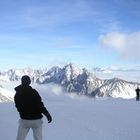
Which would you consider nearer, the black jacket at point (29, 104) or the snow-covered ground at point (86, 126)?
the black jacket at point (29, 104)

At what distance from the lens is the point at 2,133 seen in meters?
18.0

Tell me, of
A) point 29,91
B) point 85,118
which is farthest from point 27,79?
point 85,118

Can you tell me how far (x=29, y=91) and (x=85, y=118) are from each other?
11.6m

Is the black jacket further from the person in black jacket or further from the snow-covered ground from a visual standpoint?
the snow-covered ground

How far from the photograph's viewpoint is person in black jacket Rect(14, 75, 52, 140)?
11.6 meters

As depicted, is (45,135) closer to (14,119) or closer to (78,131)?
(78,131)

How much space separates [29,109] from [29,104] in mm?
154

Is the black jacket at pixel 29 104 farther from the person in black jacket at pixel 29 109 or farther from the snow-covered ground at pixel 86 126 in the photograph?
the snow-covered ground at pixel 86 126

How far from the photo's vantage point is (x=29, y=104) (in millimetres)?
11672

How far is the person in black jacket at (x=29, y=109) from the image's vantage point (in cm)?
1158

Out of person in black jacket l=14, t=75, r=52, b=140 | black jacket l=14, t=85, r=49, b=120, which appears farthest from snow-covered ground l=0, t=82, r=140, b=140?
black jacket l=14, t=85, r=49, b=120

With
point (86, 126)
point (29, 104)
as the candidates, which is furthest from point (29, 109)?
point (86, 126)

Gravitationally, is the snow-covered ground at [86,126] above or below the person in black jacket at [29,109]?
below

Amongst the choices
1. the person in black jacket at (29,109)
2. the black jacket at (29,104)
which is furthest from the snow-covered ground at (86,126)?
the black jacket at (29,104)
